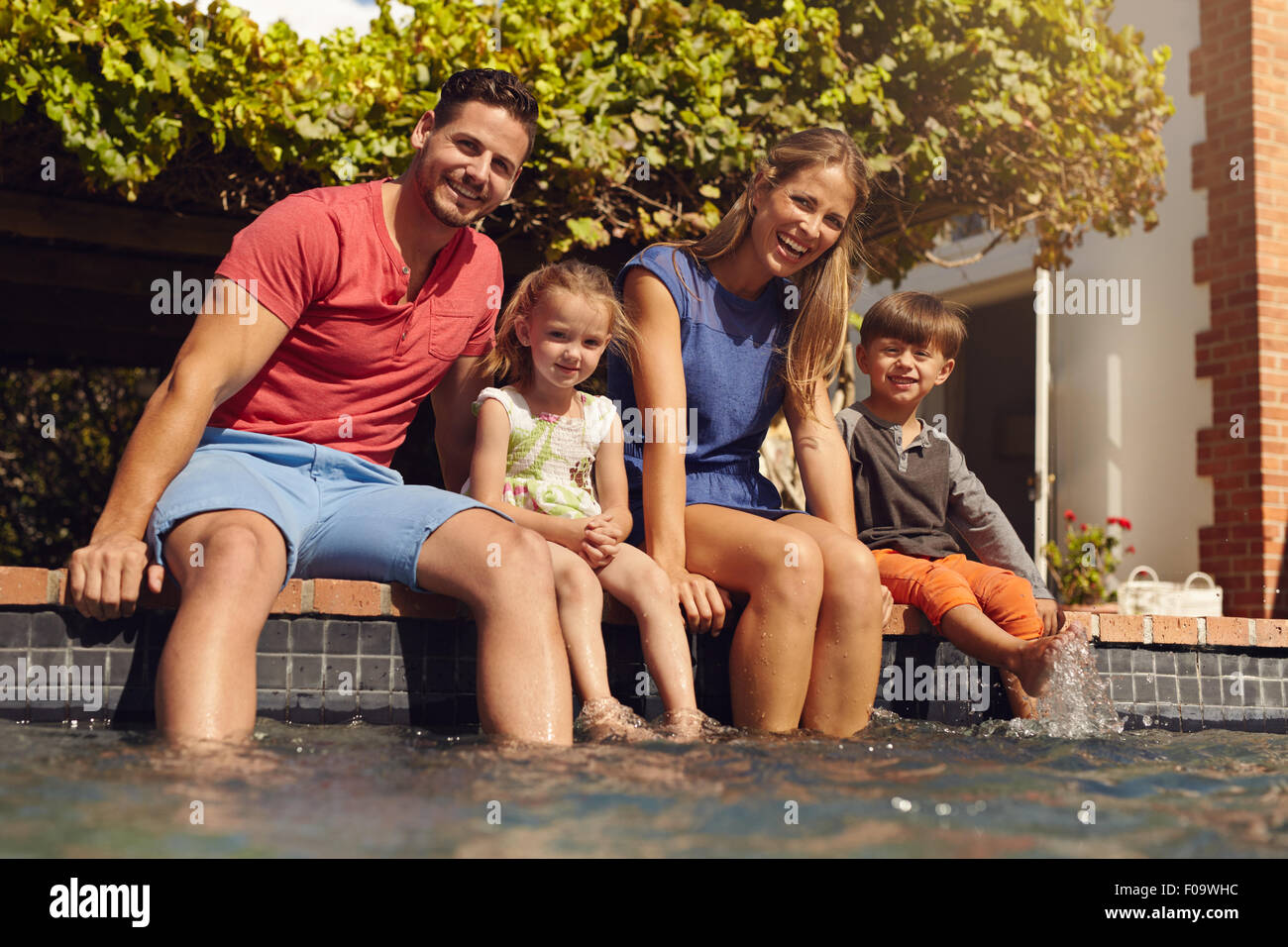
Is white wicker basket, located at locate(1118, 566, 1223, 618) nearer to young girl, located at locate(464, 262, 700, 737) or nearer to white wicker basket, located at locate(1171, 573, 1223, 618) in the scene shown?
white wicker basket, located at locate(1171, 573, 1223, 618)

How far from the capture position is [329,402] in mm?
2545

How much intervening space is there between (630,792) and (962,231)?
7703 mm

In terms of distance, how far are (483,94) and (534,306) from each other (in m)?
0.57

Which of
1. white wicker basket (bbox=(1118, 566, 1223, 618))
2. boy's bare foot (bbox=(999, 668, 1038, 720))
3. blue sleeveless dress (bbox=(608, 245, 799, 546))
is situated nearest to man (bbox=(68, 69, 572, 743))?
blue sleeveless dress (bbox=(608, 245, 799, 546))

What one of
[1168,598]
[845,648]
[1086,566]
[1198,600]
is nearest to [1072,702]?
[845,648]

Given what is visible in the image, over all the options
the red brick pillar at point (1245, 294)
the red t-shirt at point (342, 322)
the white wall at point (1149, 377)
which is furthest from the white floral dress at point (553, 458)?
the white wall at point (1149, 377)

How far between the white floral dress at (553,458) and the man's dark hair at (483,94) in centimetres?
67

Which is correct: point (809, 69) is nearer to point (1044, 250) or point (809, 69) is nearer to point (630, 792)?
point (1044, 250)

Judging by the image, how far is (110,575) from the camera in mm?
2102

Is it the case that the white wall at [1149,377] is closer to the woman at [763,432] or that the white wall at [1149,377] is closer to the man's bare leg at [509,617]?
the woman at [763,432]

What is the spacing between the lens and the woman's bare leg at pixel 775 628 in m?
2.47

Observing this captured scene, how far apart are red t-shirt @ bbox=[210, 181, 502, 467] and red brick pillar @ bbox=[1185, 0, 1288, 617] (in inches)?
213

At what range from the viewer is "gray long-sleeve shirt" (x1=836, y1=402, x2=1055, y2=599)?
3447 mm
